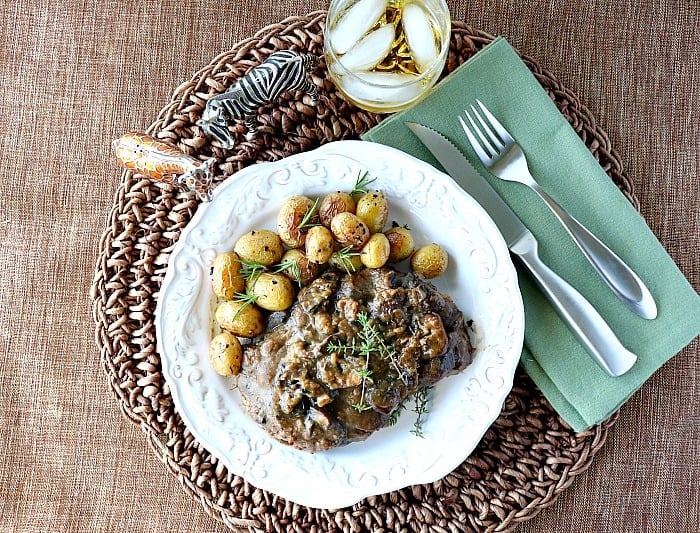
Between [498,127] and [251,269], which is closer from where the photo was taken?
[251,269]

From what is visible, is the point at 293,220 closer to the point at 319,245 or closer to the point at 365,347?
the point at 319,245

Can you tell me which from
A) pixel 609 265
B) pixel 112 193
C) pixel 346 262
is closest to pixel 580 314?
pixel 609 265

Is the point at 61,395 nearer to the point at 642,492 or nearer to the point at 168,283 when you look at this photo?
the point at 168,283

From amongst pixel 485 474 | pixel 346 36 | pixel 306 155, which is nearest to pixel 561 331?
pixel 485 474

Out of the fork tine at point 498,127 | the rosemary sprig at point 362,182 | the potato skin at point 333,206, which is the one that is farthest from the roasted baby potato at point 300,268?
the fork tine at point 498,127

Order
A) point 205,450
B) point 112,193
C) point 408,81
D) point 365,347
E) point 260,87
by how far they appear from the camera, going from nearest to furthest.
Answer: point 365,347 < point 408,81 < point 260,87 < point 205,450 < point 112,193

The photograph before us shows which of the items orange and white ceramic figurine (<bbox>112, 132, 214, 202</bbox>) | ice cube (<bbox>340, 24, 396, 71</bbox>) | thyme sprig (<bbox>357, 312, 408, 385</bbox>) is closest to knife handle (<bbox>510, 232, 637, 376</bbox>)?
thyme sprig (<bbox>357, 312, 408, 385</bbox>)

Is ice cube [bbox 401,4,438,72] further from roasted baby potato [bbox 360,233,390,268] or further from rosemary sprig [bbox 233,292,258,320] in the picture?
rosemary sprig [bbox 233,292,258,320]
